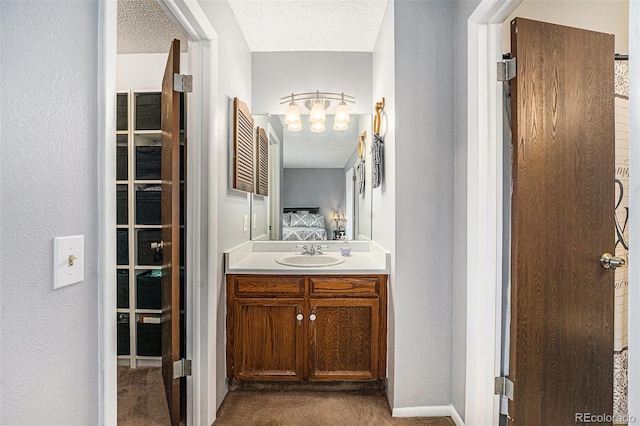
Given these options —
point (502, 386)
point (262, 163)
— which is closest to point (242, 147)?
point (262, 163)

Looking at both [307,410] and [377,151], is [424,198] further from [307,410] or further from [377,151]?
[307,410]

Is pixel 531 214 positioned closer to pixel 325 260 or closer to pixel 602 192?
pixel 602 192

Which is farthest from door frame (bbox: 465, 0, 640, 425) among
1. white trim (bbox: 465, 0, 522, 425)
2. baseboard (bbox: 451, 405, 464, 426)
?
baseboard (bbox: 451, 405, 464, 426)

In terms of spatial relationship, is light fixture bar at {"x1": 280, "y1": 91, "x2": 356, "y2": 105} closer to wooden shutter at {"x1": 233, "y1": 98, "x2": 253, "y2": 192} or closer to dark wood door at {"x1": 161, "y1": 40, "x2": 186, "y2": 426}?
wooden shutter at {"x1": 233, "y1": 98, "x2": 253, "y2": 192}

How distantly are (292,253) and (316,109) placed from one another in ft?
3.83

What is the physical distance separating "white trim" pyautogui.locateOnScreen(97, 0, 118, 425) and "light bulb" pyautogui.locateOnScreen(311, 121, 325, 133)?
2083mm

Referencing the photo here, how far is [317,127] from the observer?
309cm

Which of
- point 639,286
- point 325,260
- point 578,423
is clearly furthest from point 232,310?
point 639,286

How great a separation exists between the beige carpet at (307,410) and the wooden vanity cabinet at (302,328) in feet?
0.39

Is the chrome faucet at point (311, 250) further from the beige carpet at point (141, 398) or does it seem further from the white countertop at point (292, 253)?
the beige carpet at point (141, 398)

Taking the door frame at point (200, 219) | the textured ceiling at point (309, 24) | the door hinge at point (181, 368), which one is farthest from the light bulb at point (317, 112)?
the door hinge at point (181, 368)

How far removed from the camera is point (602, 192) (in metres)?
1.72

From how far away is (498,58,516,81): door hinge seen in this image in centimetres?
169

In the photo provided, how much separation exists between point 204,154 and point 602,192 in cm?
193
